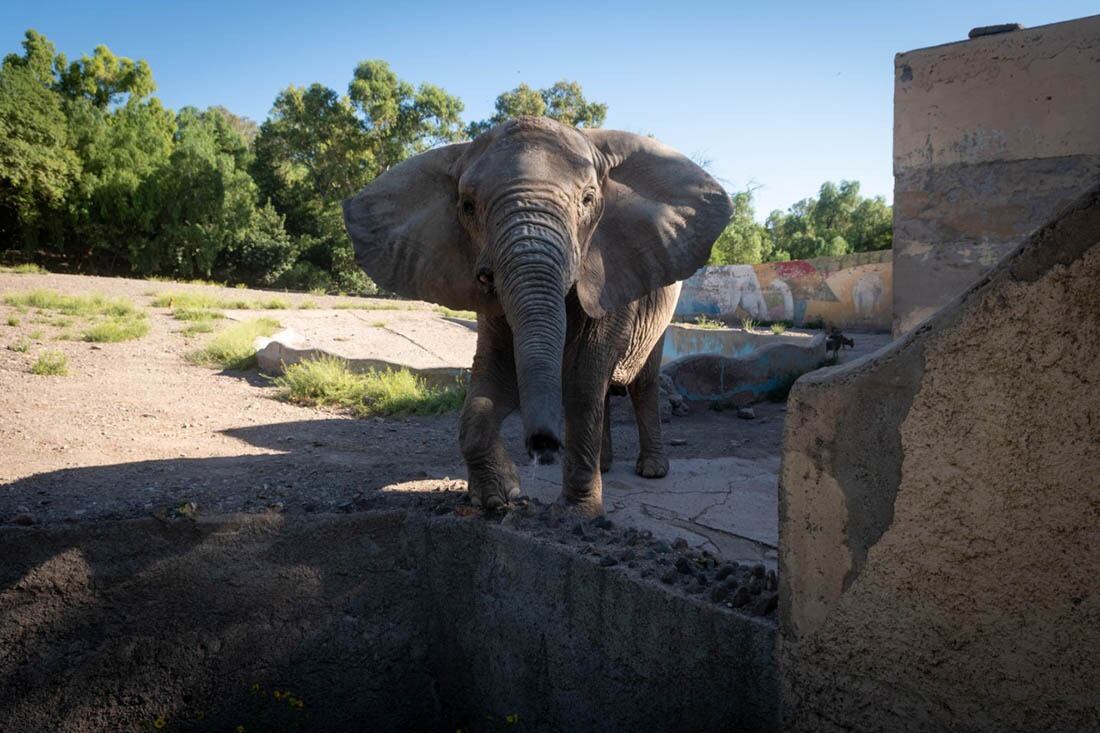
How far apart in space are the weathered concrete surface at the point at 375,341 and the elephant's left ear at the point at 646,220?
542 cm

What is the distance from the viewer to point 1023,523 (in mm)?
1819

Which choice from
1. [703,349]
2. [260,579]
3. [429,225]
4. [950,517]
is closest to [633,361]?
[429,225]

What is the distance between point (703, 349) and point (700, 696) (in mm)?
11296

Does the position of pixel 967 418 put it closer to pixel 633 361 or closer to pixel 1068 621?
pixel 1068 621

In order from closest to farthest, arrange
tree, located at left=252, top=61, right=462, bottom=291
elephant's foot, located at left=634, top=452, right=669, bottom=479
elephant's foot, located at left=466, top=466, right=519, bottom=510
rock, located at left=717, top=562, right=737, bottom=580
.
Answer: rock, located at left=717, top=562, right=737, bottom=580
elephant's foot, located at left=466, top=466, right=519, bottom=510
elephant's foot, located at left=634, top=452, right=669, bottom=479
tree, located at left=252, top=61, right=462, bottom=291

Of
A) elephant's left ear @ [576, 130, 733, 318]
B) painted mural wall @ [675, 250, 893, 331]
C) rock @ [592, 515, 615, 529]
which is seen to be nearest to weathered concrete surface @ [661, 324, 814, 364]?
painted mural wall @ [675, 250, 893, 331]

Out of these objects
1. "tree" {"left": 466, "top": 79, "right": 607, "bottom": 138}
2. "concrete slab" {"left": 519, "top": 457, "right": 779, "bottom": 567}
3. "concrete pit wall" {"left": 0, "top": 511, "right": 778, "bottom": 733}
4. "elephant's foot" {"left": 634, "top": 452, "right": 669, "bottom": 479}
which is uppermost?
"tree" {"left": 466, "top": 79, "right": 607, "bottom": 138}

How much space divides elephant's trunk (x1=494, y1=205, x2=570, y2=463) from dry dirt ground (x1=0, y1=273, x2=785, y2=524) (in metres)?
1.44

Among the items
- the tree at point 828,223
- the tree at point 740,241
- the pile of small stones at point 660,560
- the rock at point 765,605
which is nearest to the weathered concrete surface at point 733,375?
the pile of small stones at point 660,560

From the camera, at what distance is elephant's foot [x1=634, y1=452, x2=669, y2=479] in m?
5.75

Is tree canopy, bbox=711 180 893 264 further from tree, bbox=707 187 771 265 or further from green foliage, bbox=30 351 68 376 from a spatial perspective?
green foliage, bbox=30 351 68 376

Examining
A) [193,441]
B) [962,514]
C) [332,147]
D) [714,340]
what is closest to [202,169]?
[332,147]

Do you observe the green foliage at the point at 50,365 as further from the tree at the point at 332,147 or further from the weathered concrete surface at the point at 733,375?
the tree at the point at 332,147

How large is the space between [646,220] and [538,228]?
0.93 meters
